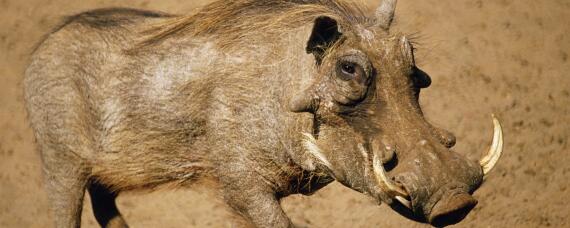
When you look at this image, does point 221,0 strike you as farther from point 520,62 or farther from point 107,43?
point 520,62

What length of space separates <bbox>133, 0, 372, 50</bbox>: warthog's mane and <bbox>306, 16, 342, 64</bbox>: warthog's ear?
14 centimetres

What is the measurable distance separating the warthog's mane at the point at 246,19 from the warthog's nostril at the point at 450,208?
91 cm

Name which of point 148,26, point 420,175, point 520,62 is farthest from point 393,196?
point 520,62

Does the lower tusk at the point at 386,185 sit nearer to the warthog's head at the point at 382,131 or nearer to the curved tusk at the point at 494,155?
the warthog's head at the point at 382,131

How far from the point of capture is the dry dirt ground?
5766 mm

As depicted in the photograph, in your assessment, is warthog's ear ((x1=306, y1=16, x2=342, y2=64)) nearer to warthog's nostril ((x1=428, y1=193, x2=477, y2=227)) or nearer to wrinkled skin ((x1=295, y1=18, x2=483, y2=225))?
wrinkled skin ((x1=295, y1=18, x2=483, y2=225))

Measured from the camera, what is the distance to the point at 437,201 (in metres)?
2.97

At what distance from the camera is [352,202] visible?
5.79m

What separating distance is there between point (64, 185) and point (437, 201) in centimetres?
225

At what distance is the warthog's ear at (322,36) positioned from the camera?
341 cm

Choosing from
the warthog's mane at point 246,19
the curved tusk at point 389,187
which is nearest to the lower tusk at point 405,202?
the curved tusk at point 389,187

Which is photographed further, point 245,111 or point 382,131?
point 245,111

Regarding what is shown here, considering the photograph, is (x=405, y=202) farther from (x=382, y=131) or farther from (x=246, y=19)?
(x=246, y=19)

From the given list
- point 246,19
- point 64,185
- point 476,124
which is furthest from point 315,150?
point 476,124
